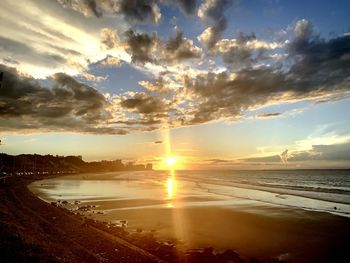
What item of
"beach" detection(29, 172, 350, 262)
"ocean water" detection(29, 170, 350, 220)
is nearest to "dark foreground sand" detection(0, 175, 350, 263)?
"beach" detection(29, 172, 350, 262)

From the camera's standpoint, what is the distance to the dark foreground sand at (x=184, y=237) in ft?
44.5

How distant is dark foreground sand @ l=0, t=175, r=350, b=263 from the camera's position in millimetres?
13555

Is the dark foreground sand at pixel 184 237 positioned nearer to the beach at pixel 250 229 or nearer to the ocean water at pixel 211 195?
the beach at pixel 250 229

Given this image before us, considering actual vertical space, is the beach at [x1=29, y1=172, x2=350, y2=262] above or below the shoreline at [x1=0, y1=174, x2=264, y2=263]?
below

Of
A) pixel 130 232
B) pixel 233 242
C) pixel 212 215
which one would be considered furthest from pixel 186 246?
pixel 212 215

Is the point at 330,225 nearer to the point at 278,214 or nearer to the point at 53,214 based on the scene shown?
the point at 278,214

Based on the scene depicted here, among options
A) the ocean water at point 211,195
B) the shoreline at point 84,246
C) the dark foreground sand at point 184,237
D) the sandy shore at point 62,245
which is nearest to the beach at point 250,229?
the dark foreground sand at point 184,237

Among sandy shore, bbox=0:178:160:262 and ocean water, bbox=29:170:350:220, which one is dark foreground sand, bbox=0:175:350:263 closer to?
sandy shore, bbox=0:178:160:262

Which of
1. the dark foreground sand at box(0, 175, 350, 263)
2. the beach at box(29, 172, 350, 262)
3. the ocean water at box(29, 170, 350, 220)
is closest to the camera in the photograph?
the dark foreground sand at box(0, 175, 350, 263)

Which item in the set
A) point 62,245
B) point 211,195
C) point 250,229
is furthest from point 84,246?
point 211,195

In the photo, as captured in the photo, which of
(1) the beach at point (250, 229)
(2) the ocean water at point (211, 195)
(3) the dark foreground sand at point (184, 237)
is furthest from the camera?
(2) the ocean water at point (211, 195)

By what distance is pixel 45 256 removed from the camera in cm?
1141

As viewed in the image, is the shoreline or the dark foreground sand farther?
the dark foreground sand

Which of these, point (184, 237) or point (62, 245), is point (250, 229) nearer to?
point (184, 237)
